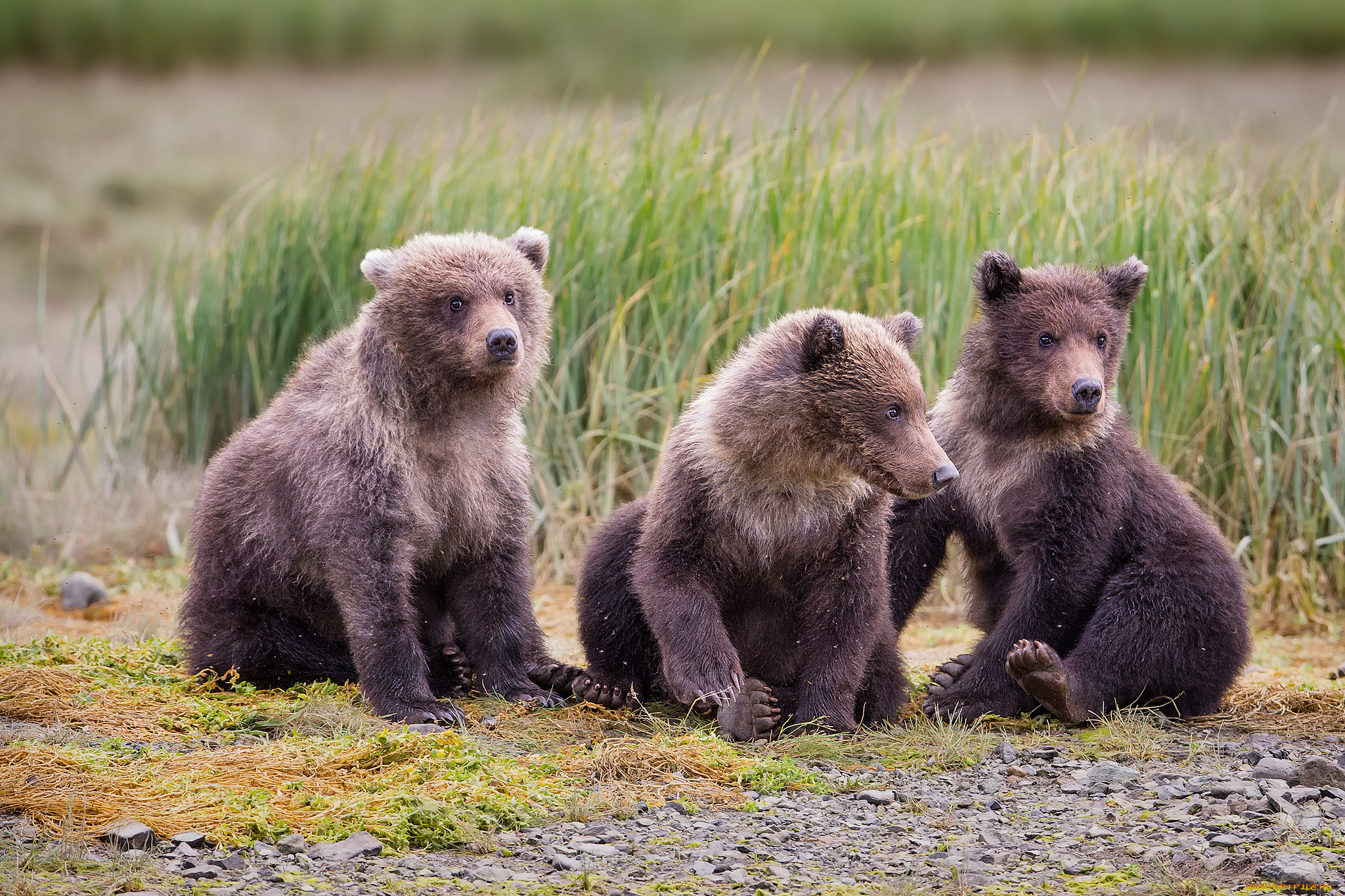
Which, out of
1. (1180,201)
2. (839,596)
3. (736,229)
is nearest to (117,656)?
(839,596)

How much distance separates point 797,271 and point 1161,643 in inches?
153

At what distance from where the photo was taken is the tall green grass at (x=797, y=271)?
26.7ft

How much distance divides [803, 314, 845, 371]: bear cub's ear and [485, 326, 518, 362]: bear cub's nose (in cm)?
111

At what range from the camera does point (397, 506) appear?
5137mm

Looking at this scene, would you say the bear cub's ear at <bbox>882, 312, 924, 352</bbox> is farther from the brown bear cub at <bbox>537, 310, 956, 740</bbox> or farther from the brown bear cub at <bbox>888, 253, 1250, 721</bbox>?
the brown bear cub at <bbox>888, 253, 1250, 721</bbox>

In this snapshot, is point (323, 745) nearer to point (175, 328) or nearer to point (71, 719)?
point (71, 719)

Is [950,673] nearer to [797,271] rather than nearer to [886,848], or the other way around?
[886,848]

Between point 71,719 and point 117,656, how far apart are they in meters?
1.06

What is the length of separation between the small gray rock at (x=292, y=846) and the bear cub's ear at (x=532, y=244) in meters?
2.90

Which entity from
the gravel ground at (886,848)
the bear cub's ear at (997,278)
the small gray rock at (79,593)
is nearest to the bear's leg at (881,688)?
the gravel ground at (886,848)

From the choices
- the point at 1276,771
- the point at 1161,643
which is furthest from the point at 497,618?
the point at 1276,771

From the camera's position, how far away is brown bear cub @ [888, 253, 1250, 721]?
17.3ft

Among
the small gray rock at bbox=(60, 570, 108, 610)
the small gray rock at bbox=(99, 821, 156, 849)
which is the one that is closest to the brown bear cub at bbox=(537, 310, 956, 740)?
the small gray rock at bbox=(99, 821, 156, 849)

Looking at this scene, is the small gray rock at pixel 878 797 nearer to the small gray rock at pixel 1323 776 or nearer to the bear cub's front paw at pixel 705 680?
the bear cub's front paw at pixel 705 680
